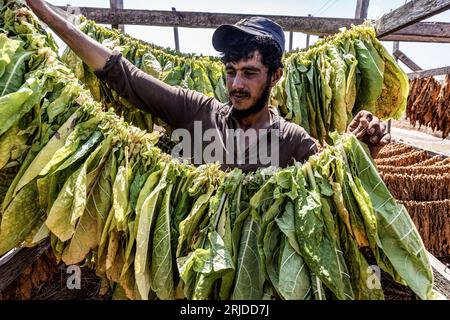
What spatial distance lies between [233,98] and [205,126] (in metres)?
0.26

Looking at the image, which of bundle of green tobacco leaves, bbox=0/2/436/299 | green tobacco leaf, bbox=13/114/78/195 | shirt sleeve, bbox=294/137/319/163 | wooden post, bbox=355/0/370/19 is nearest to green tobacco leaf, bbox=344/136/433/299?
bundle of green tobacco leaves, bbox=0/2/436/299

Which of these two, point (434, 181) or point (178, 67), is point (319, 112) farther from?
point (434, 181)

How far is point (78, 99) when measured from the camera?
5.15 feet

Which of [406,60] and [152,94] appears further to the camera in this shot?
[406,60]

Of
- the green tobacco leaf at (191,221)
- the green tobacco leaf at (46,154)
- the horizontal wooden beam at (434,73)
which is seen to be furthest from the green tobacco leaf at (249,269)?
the horizontal wooden beam at (434,73)

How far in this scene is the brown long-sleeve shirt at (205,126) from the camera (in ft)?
7.35

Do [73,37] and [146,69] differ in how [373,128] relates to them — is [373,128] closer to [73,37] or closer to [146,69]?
[73,37]

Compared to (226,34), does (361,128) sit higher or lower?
lower

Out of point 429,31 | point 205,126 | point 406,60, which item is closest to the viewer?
point 205,126

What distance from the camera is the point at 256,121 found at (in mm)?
2441

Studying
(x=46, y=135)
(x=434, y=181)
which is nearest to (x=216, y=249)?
(x=46, y=135)

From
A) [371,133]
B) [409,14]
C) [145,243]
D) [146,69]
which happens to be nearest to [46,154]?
[145,243]

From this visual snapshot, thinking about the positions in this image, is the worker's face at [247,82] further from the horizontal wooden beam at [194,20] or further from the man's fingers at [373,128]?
the man's fingers at [373,128]

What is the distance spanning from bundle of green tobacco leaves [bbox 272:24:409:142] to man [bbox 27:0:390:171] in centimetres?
A: 36
